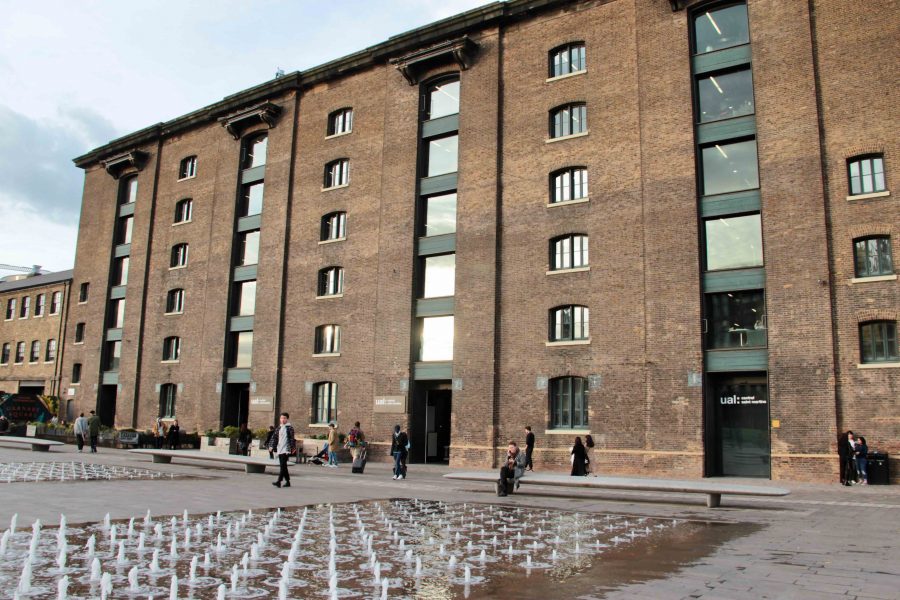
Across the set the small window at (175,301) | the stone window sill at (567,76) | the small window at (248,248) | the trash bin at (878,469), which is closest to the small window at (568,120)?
the stone window sill at (567,76)

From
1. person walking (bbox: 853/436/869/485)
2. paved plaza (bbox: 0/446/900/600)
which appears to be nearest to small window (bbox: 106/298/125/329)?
paved plaza (bbox: 0/446/900/600)

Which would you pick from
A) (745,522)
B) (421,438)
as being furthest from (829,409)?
(421,438)

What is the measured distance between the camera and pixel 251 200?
37156 millimetres

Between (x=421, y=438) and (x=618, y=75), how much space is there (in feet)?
52.1

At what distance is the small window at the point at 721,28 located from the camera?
2447 cm

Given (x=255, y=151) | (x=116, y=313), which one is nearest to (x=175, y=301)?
(x=116, y=313)

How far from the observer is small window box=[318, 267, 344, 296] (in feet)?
106

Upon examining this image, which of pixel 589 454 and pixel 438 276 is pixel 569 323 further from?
pixel 438 276

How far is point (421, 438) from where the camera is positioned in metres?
29.1

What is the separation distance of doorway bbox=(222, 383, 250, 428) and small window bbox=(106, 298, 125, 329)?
1136 cm

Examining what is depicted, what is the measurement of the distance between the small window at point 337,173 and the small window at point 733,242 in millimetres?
16552

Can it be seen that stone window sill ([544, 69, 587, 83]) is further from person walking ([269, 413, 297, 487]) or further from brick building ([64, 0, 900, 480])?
person walking ([269, 413, 297, 487])

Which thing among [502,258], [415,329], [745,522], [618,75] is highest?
[618,75]

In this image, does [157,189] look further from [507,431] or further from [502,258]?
[507,431]
